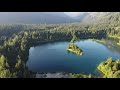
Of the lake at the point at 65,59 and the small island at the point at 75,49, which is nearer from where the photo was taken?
the lake at the point at 65,59

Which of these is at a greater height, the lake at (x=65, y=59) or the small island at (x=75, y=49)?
the small island at (x=75, y=49)

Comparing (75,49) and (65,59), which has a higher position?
(75,49)

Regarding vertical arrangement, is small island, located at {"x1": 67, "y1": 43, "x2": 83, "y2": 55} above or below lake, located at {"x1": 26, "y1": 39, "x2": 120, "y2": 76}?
above

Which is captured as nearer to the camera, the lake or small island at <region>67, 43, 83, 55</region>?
the lake
